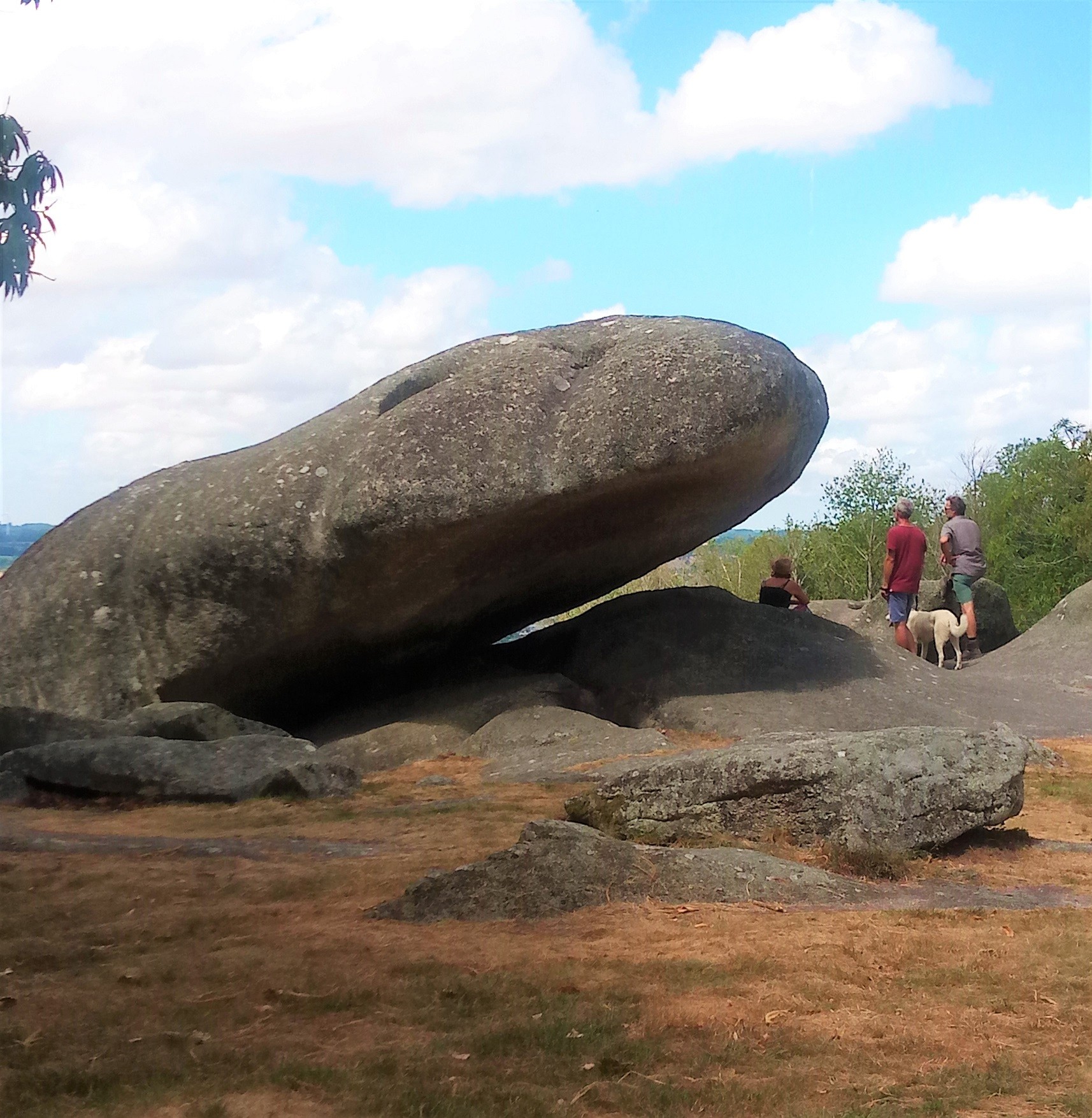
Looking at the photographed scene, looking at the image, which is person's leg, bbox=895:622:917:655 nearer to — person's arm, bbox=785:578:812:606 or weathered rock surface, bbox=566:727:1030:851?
person's arm, bbox=785:578:812:606

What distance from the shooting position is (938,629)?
1573cm

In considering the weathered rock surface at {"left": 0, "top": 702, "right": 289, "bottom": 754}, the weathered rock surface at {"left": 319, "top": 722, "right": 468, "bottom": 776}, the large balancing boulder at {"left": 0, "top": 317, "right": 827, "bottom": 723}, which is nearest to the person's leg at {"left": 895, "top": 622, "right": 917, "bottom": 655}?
the large balancing boulder at {"left": 0, "top": 317, "right": 827, "bottom": 723}

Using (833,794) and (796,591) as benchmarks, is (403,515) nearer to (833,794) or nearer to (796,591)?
(833,794)

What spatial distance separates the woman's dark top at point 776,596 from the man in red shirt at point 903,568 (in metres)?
1.04

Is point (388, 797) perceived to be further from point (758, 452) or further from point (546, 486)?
point (758, 452)

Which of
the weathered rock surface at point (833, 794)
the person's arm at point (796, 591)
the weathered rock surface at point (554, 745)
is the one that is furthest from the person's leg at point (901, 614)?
the weathered rock surface at point (833, 794)

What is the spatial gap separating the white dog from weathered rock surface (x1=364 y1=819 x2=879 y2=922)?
1058 cm

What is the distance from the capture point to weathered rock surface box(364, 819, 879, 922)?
485 centimetres

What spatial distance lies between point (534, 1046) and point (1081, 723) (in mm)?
9200

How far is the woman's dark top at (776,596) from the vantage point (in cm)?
1383

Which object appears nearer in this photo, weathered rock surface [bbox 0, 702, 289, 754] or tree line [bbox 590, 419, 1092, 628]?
weathered rock surface [bbox 0, 702, 289, 754]

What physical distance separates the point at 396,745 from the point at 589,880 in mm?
5497

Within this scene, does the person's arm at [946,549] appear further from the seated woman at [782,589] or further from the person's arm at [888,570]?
the seated woman at [782,589]

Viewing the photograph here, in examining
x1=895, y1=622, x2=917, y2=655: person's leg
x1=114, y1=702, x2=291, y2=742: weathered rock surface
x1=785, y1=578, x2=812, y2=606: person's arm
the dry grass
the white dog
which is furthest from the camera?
the white dog
